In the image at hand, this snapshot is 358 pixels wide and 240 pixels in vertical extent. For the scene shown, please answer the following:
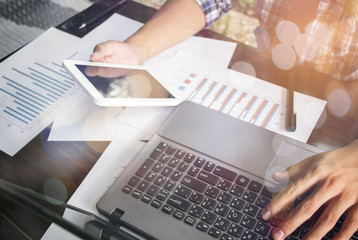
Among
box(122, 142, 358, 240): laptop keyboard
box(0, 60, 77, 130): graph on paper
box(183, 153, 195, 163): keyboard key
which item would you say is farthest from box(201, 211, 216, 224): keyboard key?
box(0, 60, 77, 130): graph on paper

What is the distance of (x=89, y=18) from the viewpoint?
3.23 ft

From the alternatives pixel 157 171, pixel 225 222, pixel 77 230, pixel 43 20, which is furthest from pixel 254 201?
pixel 43 20

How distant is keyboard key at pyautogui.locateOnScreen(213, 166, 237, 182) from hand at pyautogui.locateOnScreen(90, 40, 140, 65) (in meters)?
0.39

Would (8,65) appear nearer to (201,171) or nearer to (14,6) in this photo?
(201,171)

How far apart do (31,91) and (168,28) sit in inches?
15.4

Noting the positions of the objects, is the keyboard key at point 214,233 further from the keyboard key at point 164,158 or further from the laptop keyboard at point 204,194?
the keyboard key at point 164,158

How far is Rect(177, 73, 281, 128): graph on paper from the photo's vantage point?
740 mm

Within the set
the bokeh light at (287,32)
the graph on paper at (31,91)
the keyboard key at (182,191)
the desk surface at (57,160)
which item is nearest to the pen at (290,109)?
the desk surface at (57,160)

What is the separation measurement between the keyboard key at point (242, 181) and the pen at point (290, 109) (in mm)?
183

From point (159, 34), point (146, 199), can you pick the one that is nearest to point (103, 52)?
point (159, 34)

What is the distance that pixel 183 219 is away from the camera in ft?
1.77

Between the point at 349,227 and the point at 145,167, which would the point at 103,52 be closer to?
the point at 145,167

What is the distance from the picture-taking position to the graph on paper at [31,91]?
71cm

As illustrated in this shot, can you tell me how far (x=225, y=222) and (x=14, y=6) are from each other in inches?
69.1
